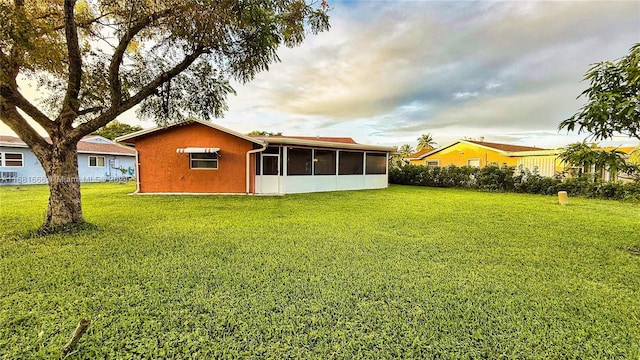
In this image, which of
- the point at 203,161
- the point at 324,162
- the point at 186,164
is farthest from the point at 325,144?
the point at 186,164

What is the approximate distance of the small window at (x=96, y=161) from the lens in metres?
22.6

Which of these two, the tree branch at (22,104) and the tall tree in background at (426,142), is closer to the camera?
the tree branch at (22,104)

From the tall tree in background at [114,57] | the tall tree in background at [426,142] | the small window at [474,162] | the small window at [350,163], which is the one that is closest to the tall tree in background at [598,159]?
the tall tree in background at [114,57]

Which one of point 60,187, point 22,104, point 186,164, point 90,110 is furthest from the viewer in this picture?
point 186,164

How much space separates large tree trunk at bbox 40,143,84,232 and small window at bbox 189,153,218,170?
720 centimetres

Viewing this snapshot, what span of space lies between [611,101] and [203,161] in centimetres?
1399

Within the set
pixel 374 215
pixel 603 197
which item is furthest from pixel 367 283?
pixel 603 197

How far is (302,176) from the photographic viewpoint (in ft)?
48.0

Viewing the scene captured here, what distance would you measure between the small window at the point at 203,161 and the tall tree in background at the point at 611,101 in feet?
42.7

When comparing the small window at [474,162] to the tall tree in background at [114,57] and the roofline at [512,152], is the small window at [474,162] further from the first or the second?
the tall tree in background at [114,57]

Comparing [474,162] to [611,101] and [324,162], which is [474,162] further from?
[611,101]

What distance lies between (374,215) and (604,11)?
9.07 metres

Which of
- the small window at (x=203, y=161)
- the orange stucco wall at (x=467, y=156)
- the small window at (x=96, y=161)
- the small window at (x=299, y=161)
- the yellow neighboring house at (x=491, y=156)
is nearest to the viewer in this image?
the small window at (x=203, y=161)

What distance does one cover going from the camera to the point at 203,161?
13742mm
